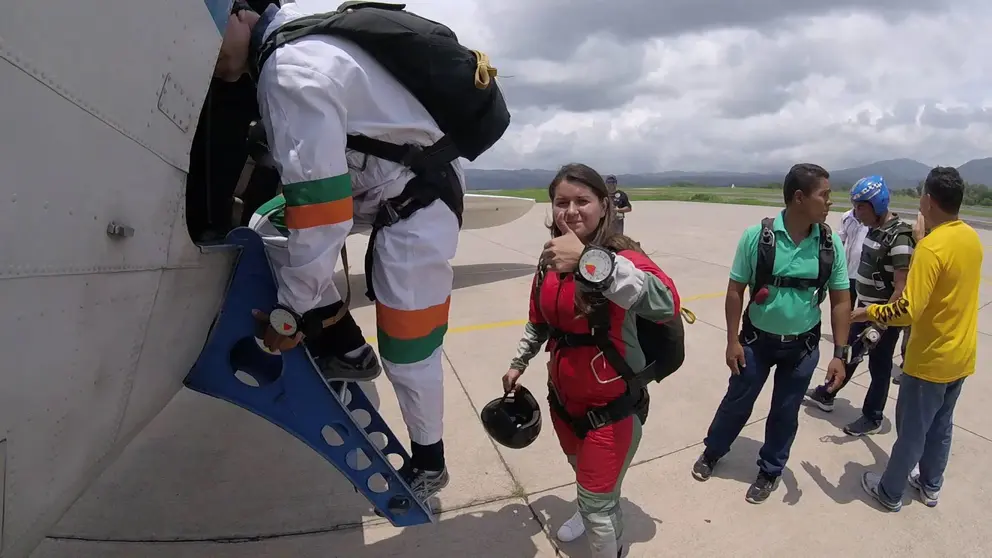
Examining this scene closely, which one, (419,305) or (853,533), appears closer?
(419,305)

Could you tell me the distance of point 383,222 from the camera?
2.07m

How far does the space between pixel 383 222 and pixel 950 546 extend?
2960 millimetres

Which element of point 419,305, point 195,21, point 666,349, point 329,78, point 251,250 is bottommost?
point 666,349

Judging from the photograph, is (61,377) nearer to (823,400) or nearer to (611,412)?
(611,412)

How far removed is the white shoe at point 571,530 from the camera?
274cm

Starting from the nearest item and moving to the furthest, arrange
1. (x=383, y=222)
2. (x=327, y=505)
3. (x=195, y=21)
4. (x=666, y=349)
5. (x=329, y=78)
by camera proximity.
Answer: (x=195, y=21) < (x=329, y=78) < (x=383, y=222) < (x=666, y=349) < (x=327, y=505)

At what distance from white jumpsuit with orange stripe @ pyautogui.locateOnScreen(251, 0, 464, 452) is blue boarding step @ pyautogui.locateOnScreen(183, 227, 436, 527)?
13 centimetres

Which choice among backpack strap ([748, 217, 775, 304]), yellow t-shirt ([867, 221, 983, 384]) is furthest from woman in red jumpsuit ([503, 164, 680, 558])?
yellow t-shirt ([867, 221, 983, 384])

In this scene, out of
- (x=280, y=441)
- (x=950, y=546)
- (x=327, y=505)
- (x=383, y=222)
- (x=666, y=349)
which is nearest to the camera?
(x=383, y=222)

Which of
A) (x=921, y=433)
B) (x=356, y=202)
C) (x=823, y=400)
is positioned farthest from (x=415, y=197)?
(x=823, y=400)

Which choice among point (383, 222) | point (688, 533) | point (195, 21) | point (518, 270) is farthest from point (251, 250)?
point (518, 270)

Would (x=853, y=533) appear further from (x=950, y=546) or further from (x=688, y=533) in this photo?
(x=688, y=533)

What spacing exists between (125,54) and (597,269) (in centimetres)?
133

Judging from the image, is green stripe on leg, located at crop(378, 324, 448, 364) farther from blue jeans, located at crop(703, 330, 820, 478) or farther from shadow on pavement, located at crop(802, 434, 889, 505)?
shadow on pavement, located at crop(802, 434, 889, 505)
